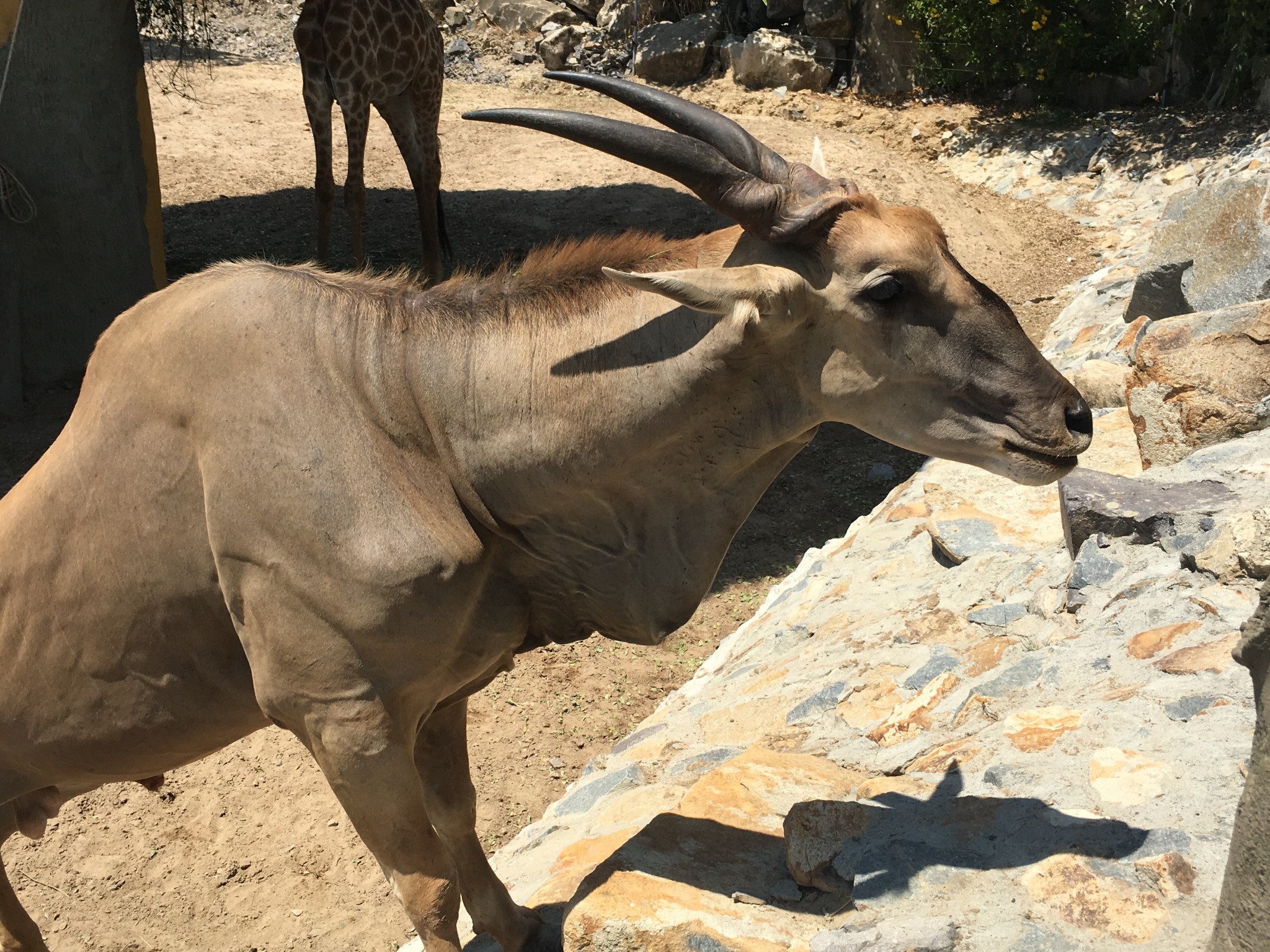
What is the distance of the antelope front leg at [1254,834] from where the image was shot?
6.48 ft

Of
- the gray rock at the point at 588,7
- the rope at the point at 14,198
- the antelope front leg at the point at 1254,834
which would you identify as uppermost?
the gray rock at the point at 588,7

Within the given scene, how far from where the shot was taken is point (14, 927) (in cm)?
410

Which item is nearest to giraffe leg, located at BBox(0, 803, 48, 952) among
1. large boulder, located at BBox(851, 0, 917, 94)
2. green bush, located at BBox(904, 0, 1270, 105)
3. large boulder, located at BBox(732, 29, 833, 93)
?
green bush, located at BBox(904, 0, 1270, 105)

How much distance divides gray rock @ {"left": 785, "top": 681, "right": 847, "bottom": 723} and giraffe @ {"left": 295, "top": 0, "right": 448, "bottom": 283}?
6.78 metres

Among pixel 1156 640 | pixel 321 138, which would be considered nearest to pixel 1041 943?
pixel 1156 640

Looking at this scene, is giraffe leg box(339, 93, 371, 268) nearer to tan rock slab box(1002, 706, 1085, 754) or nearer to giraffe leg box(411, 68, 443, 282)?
giraffe leg box(411, 68, 443, 282)

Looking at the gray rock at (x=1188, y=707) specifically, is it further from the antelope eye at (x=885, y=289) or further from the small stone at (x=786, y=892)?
the antelope eye at (x=885, y=289)

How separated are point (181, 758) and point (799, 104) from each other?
14146 mm

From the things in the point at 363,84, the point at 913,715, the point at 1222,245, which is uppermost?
the point at 363,84

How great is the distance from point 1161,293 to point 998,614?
12.0ft

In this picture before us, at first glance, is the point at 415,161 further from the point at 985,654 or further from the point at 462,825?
the point at 462,825

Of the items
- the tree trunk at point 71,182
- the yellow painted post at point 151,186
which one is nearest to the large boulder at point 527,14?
the yellow painted post at point 151,186

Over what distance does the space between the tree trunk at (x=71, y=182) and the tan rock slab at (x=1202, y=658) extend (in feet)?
24.9

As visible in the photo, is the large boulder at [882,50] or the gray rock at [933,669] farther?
the large boulder at [882,50]
